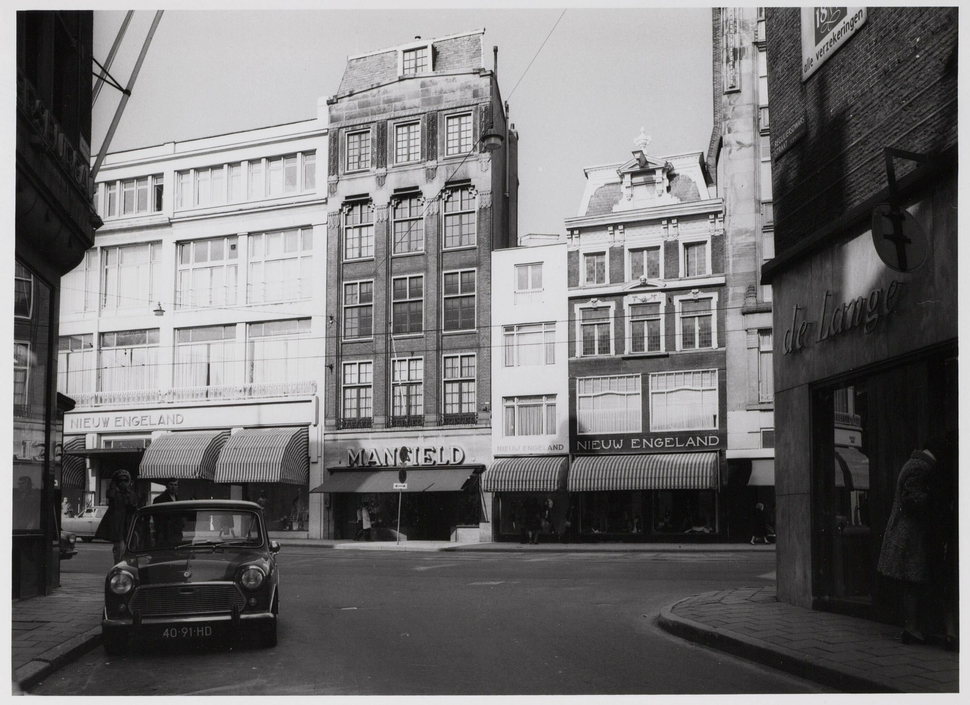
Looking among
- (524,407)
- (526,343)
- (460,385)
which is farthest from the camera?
(524,407)

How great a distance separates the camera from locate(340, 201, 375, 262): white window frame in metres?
18.1

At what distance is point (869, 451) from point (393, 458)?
31.8 feet

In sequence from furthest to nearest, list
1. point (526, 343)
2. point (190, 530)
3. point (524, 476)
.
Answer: point (524, 476), point (526, 343), point (190, 530)

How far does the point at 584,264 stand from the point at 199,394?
9.96 meters

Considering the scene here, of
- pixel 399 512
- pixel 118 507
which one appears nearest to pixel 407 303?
pixel 399 512

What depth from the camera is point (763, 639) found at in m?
8.88

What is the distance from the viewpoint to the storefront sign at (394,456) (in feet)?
59.7

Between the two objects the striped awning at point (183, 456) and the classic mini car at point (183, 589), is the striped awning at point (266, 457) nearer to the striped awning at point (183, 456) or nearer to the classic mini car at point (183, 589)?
the striped awning at point (183, 456)

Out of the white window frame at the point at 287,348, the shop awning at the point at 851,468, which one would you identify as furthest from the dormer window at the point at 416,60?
the shop awning at the point at 851,468

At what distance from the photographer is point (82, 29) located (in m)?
11.6

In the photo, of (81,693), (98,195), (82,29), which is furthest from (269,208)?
(81,693)

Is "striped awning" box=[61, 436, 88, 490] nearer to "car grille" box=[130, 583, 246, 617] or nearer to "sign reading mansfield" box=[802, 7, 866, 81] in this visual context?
"car grille" box=[130, 583, 246, 617]

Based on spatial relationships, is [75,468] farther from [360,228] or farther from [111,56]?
[111,56]

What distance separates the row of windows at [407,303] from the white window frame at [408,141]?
2131mm
